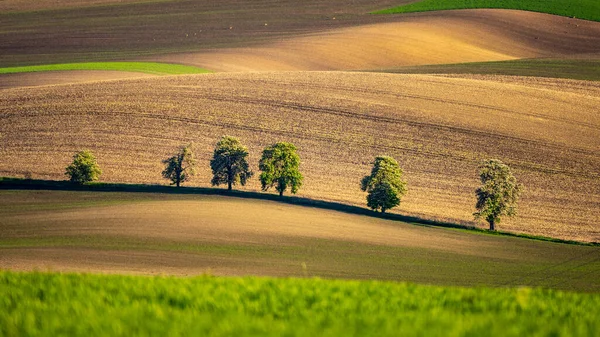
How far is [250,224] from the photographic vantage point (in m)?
33.9

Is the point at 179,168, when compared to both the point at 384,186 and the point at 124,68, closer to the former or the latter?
the point at 384,186

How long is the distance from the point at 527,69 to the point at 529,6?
30849 millimetres

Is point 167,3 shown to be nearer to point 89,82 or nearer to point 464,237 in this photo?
point 89,82

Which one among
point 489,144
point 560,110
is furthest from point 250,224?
point 560,110

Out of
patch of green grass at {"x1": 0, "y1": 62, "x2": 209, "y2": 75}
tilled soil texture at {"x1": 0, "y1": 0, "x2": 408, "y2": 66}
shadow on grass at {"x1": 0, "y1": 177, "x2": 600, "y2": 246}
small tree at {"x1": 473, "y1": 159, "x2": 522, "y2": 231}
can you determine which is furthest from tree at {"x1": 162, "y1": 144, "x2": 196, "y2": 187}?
tilled soil texture at {"x1": 0, "y1": 0, "x2": 408, "y2": 66}

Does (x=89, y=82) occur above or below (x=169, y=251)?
above

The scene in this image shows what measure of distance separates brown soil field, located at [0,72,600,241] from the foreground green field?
1122 inches

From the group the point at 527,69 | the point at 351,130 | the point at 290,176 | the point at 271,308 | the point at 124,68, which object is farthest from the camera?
the point at 124,68

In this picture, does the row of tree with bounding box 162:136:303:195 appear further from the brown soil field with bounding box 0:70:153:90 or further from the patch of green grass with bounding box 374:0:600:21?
the patch of green grass with bounding box 374:0:600:21

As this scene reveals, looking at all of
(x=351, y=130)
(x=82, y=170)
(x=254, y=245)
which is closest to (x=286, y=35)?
(x=351, y=130)

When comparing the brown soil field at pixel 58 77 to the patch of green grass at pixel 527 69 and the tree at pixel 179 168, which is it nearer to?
the patch of green grass at pixel 527 69

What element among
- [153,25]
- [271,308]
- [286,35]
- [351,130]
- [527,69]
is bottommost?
[271,308]

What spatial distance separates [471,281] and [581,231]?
13183mm

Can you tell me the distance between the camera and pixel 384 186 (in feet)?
128
